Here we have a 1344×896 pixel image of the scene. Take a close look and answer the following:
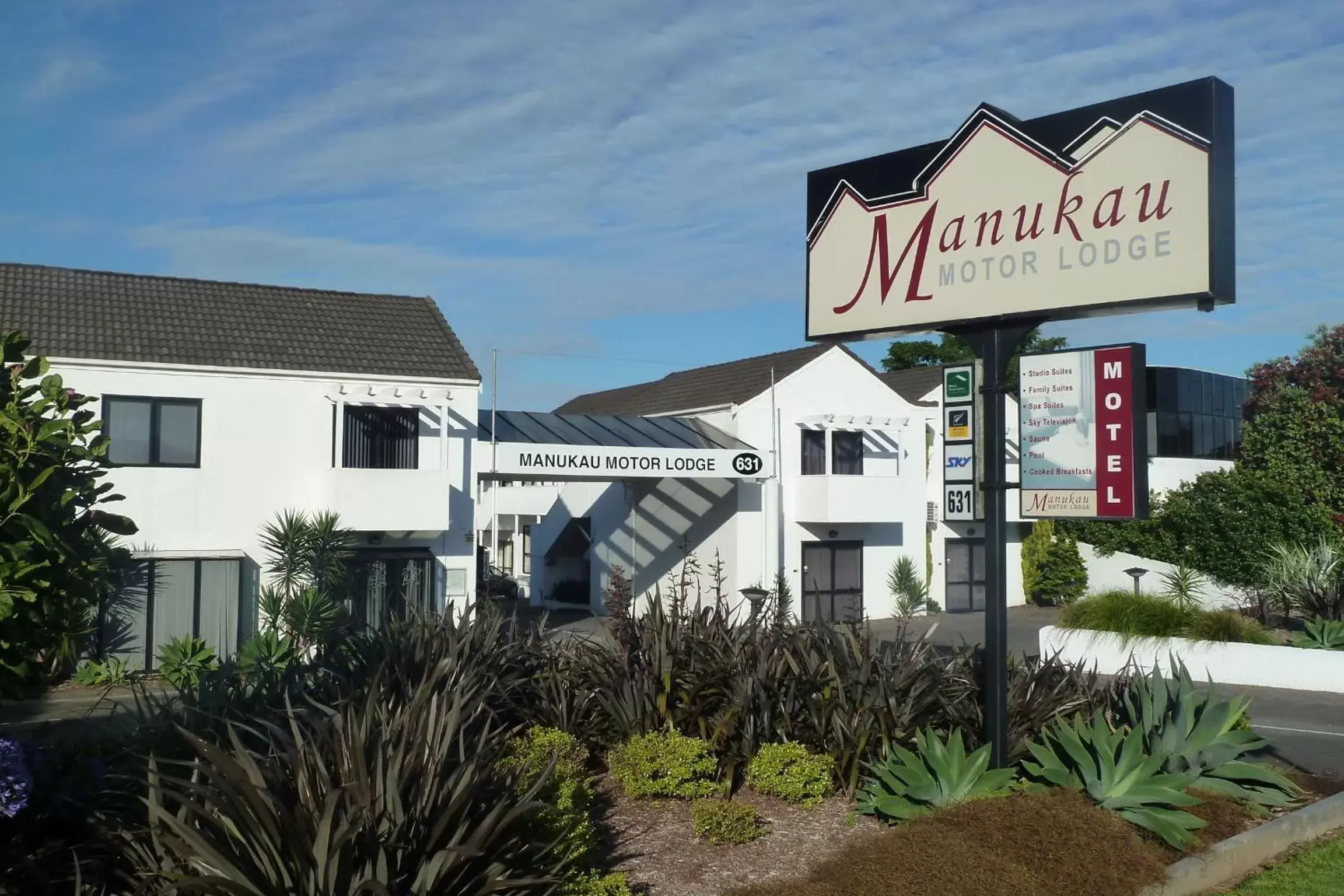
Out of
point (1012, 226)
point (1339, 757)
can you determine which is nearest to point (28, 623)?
point (1012, 226)

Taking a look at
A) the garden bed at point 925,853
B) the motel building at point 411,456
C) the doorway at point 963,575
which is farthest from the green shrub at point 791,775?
the doorway at point 963,575

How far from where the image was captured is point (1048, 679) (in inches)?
380

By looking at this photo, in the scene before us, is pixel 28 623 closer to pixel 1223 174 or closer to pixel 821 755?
pixel 821 755

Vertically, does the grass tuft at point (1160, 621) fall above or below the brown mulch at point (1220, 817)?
above

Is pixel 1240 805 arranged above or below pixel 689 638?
below

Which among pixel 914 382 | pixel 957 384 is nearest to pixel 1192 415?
pixel 914 382

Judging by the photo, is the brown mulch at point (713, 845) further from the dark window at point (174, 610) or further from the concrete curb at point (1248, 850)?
the dark window at point (174, 610)

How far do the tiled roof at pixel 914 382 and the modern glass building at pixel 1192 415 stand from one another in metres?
6.70

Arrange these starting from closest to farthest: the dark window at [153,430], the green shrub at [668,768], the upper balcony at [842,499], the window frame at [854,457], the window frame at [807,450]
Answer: the green shrub at [668,768] < the dark window at [153,430] < the upper balcony at [842,499] < the window frame at [807,450] < the window frame at [854,457]

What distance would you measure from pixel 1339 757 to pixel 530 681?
817 cm

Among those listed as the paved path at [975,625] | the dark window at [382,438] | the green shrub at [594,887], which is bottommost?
the paved path at [975,625]

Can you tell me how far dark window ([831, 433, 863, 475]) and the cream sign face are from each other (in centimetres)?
1917

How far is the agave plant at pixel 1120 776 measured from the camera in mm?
7480

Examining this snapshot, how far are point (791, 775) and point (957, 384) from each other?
11.2 feet
